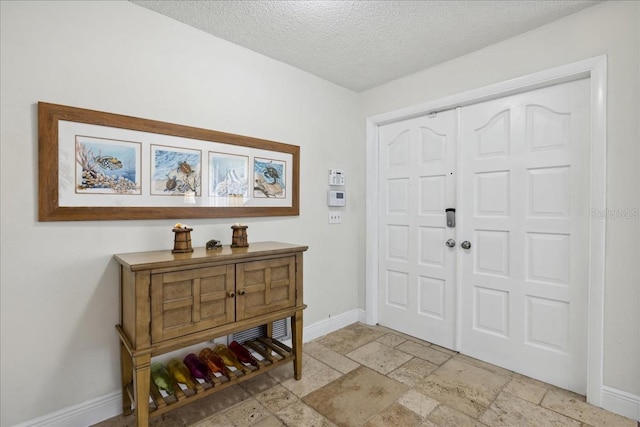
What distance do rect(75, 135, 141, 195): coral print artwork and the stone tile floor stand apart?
1346 millimetres

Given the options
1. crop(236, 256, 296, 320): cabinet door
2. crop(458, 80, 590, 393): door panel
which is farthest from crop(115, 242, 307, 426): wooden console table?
crop(458, 80, 590, 393): door panel

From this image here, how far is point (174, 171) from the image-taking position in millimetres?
2035

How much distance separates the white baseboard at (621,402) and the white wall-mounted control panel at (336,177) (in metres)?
2.37

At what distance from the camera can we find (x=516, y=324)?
232cm

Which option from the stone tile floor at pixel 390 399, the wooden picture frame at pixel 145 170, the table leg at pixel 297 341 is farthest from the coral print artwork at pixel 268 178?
the stone tile floor at pixel 390 399

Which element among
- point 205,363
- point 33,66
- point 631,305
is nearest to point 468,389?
point 631,305

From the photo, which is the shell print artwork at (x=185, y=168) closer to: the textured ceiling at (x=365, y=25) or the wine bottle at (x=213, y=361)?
the textured ceiling at (x=365, y=25)

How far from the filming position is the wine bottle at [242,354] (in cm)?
207

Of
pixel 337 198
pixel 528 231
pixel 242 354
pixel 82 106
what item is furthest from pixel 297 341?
pixel 82 106

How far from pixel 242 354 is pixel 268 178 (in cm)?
132

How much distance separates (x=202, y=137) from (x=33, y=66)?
0.89 m

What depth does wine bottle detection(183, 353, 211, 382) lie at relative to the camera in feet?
6.18

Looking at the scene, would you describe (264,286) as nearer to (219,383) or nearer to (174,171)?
(219,383)

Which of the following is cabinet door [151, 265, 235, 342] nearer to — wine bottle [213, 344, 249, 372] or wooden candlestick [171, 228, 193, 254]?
wooden candlestick [171, 228, 193, 254]
